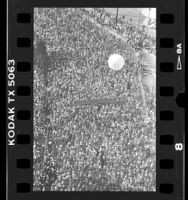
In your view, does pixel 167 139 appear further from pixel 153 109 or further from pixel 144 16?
pixel 144 16

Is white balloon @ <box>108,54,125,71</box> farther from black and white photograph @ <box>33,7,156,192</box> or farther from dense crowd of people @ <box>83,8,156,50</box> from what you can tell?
dense crowd of people @ <box>83,8,156,50</box>

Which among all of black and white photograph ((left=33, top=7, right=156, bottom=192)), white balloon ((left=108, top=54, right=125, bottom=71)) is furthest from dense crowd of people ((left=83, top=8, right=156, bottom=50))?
white balloon ((left=108, top=54, right=125, bottom=71))

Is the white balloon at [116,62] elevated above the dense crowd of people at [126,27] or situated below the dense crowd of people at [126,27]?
below

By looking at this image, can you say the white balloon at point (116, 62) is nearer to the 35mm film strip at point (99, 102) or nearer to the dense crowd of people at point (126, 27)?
the 35mm film strip at point (99, 102)

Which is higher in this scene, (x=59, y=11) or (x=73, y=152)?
(x=59, y=11)

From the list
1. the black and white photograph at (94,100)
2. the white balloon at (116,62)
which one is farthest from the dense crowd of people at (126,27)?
the white balloon at (116,62)

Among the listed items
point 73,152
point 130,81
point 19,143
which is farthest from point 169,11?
point 19,143

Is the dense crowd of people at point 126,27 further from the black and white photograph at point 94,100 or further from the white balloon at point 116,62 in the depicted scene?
the white balloon at point 116,62
